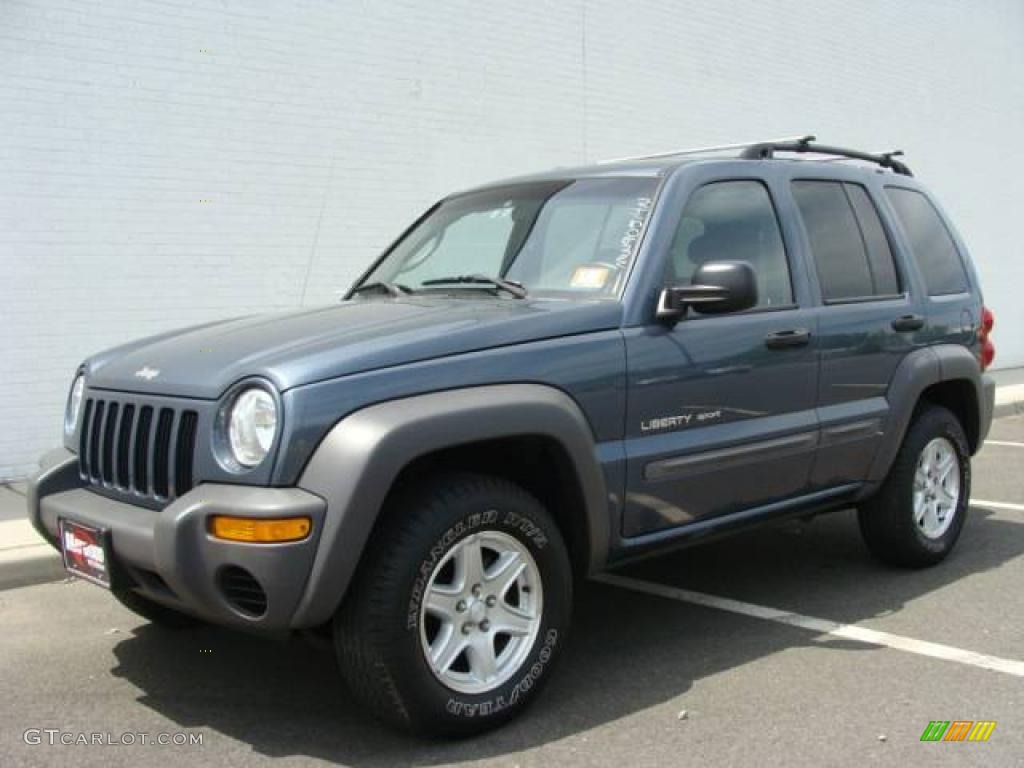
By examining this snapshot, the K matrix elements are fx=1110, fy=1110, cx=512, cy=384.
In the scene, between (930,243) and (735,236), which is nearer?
(735,236)

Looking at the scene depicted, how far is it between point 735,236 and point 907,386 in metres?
1.23

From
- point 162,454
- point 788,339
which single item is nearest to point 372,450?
point 162,454

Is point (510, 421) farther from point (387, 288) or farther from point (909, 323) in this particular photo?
point (909, 323)

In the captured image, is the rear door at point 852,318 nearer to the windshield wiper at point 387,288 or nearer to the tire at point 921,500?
the tire at point 921,500

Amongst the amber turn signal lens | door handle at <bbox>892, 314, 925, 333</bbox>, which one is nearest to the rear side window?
door handle at <bbox>892, 314, 925, 333</bbox>

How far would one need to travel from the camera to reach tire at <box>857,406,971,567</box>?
208 inches

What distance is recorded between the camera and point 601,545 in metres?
3.89

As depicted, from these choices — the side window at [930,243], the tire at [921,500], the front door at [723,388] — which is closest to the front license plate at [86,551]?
the front door at [723,388]

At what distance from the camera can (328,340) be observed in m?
3.54

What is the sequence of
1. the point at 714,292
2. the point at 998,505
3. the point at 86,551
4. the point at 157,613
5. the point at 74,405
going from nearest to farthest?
the point at 86,551 → the point at 714,292 → the point at 74,405 → the point at 157,613 → the point at 998,505

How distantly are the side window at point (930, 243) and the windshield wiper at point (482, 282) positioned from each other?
234 cm

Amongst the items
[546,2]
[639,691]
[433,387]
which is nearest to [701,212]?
[433,387]

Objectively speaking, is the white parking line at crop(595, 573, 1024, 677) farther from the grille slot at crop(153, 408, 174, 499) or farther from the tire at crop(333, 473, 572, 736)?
the grille slot at crop(153, 408, 174, 499)

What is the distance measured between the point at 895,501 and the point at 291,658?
2.87m
